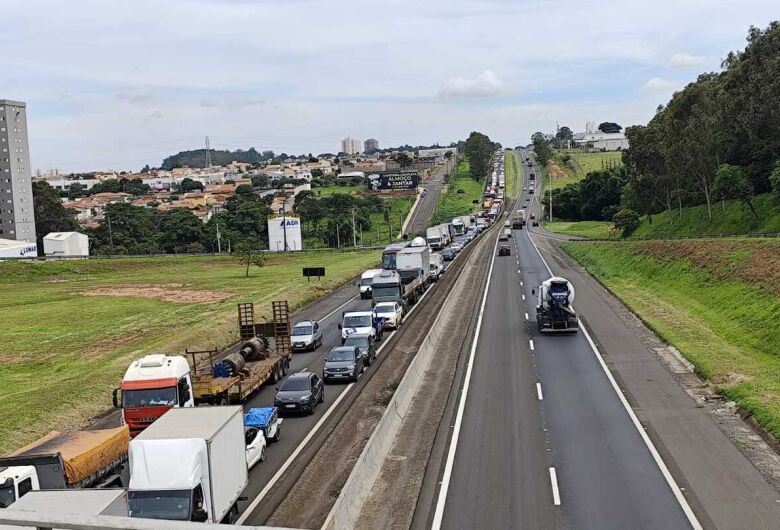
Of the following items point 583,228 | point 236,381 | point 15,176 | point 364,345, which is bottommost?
point 364,345

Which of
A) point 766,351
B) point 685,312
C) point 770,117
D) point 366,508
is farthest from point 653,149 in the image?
point 366,508

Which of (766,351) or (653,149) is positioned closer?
(766,351)

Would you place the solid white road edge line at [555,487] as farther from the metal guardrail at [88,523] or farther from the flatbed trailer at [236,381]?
the metal guardrail at [88,523]

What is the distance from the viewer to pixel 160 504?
15.1 m

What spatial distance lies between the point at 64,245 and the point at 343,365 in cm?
11039

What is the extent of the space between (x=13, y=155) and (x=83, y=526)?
6761 inches

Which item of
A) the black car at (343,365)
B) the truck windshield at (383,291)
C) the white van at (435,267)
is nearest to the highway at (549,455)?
the black car at (343,365)

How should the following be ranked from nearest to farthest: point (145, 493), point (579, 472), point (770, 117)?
point (145, 493)
point (579, 472)
point (770, 117)

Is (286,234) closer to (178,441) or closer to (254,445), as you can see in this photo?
(254,445)

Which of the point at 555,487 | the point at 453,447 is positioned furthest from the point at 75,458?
the point at 555,487

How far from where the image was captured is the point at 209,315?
5484 cm

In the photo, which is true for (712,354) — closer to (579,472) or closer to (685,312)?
(685,312)

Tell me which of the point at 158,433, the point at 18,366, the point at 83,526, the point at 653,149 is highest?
the point at 653,149

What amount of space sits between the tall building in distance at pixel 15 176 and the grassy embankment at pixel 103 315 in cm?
5453
